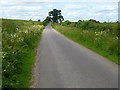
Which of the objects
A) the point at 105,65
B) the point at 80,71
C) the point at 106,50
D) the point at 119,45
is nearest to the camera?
the point at 80,71

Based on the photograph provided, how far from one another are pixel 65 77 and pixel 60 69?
135 cm

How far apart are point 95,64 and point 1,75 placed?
543 cm

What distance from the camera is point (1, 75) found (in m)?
7.15

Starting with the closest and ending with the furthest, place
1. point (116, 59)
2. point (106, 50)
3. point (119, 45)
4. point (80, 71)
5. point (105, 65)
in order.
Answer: point (80, 71), point (105, 65), point (116, 59), point (119, 45), point (106, 50)

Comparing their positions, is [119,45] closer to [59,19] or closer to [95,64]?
[95,64]

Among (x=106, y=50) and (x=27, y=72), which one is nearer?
(x=27, y=72)

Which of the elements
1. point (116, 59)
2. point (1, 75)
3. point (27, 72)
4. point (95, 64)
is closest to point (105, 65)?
point (95, 64)

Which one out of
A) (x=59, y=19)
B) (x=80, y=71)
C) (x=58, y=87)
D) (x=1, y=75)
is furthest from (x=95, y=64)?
(x=59, y=19)

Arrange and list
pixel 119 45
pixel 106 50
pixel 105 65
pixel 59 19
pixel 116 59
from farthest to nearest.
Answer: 1. pixel 59 19
2. pixel 106 50
3. pixel 119 45
4. pixel 116 59
5. pixel 105 65

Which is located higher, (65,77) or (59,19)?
(59,19)

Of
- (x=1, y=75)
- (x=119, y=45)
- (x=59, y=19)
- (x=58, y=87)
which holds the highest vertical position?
(x=59, y=19)

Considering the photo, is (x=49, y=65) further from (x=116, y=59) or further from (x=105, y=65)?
(x=116, y=59)

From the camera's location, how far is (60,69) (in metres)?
9.36

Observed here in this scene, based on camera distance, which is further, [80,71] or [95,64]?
[95,64]
